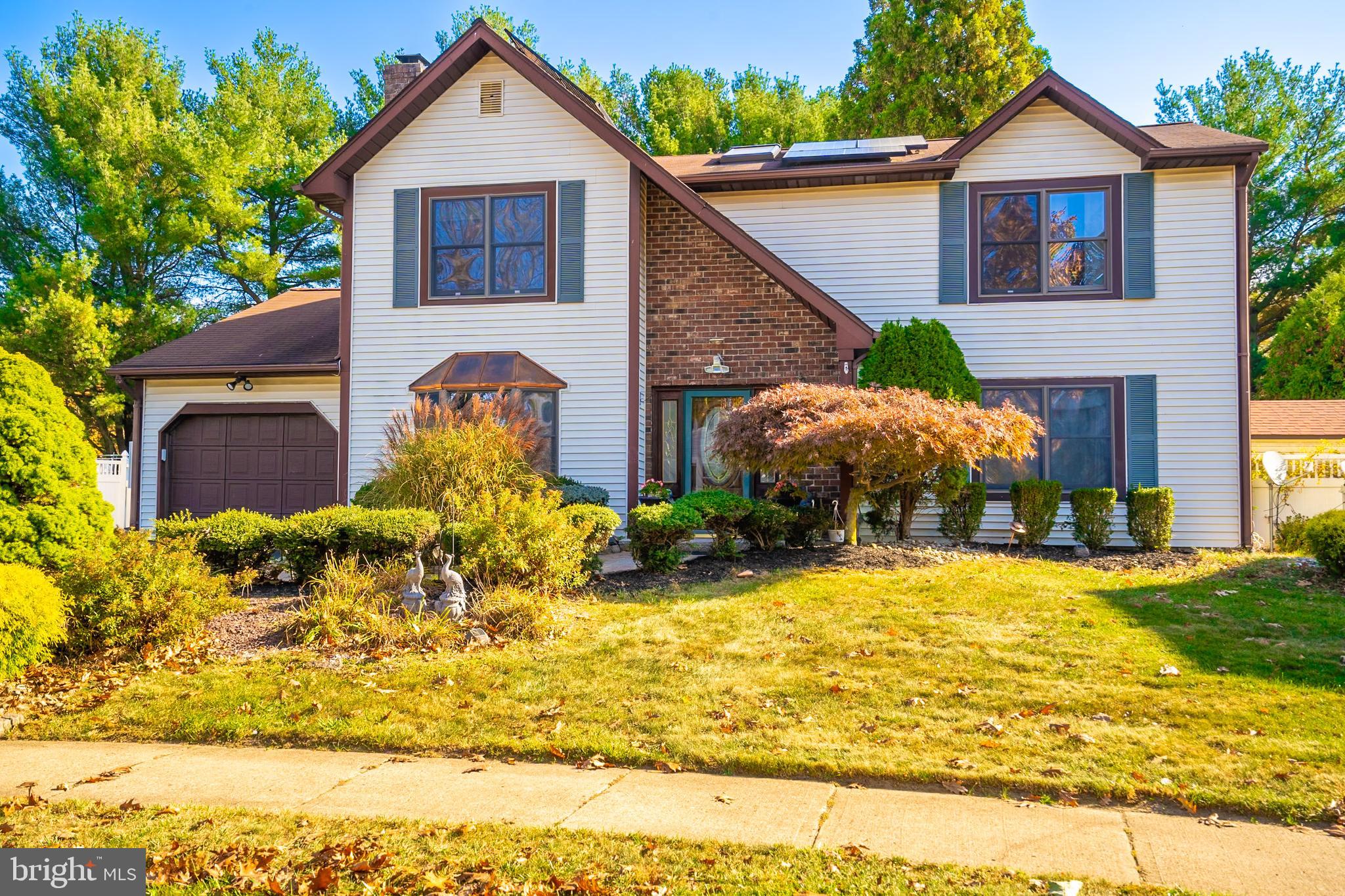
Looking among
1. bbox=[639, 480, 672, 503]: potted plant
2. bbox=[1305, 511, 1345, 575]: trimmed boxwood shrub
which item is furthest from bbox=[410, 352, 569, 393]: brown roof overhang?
bbox=[1305, 511, 1345, 575]: trimmed boxwood shrub

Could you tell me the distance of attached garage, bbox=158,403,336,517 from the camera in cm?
1545

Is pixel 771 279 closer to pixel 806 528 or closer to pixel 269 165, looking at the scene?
pixel 806 528

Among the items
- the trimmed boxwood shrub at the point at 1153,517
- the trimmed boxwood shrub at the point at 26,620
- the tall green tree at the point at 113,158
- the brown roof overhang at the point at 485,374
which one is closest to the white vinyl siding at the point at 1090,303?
the trimmed boxwood shrub at the point at 1153,517

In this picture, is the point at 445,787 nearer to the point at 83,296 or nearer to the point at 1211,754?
the point at 1211,754

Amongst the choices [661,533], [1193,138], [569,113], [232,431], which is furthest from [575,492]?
[1193,138]

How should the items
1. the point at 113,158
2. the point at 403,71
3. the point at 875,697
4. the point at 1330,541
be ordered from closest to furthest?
the point at 875,697 → the point at 1330,541 → the point at 403,71 → the point at 113,158

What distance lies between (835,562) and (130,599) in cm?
626

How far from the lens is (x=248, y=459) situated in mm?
15648

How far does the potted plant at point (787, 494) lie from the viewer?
12242 millimetres

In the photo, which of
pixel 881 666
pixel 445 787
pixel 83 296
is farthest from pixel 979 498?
pixel 83 296

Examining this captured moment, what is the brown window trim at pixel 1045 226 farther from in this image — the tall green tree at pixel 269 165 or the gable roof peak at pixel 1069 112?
the tall green tree at pixel 269 165

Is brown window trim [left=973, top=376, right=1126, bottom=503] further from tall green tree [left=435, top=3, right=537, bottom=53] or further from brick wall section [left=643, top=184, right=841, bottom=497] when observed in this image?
tall green tree [left=435, top=3, right=537, bottom=53]

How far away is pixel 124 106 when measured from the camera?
26.0 meters

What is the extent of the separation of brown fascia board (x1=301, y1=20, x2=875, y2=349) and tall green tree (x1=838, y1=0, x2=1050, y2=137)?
14479 mm
